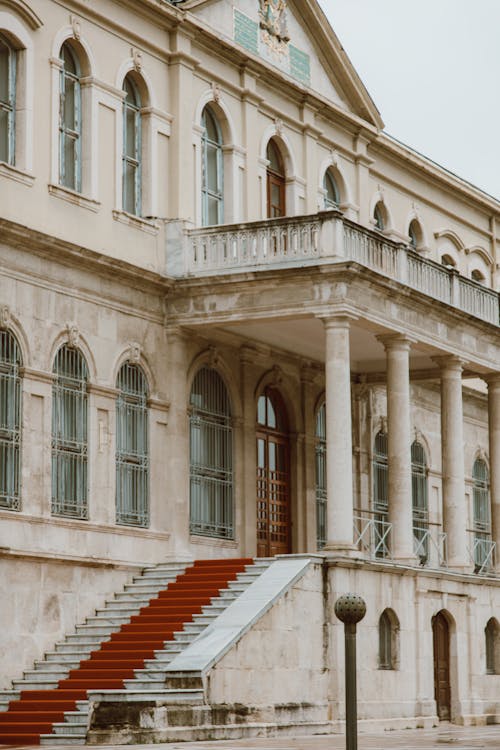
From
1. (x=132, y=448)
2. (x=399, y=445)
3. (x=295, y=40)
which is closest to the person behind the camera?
(x=132, y=448)

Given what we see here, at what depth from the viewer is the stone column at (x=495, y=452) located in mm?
34844

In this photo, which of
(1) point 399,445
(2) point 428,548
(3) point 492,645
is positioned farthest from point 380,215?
(3) point 492,645

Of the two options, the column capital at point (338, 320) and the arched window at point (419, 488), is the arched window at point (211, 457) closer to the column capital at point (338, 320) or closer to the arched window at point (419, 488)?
the column capital at point (338, 320)

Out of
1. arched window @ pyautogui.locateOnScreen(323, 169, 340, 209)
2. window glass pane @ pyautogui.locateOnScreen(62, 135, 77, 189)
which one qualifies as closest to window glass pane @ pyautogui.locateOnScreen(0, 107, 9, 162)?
window glass pane @ pyautogui.locateOnScreen(62, 135, 77, 189)

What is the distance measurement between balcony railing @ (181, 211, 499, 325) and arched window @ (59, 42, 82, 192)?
2755 mm

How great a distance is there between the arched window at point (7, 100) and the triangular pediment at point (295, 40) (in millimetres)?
5468

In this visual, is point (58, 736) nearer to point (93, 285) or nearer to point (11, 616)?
point (11, 616)

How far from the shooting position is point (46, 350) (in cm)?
2739

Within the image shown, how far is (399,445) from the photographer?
30953mm

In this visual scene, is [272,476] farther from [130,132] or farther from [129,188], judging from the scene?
[130,132]

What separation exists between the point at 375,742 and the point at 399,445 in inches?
323

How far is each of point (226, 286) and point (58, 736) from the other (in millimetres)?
10064

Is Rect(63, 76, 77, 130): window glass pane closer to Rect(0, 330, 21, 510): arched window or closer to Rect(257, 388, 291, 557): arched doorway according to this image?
Rect(0, 330, 21, 510): arched window

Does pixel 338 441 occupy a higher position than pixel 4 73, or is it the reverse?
pixel 4 73
